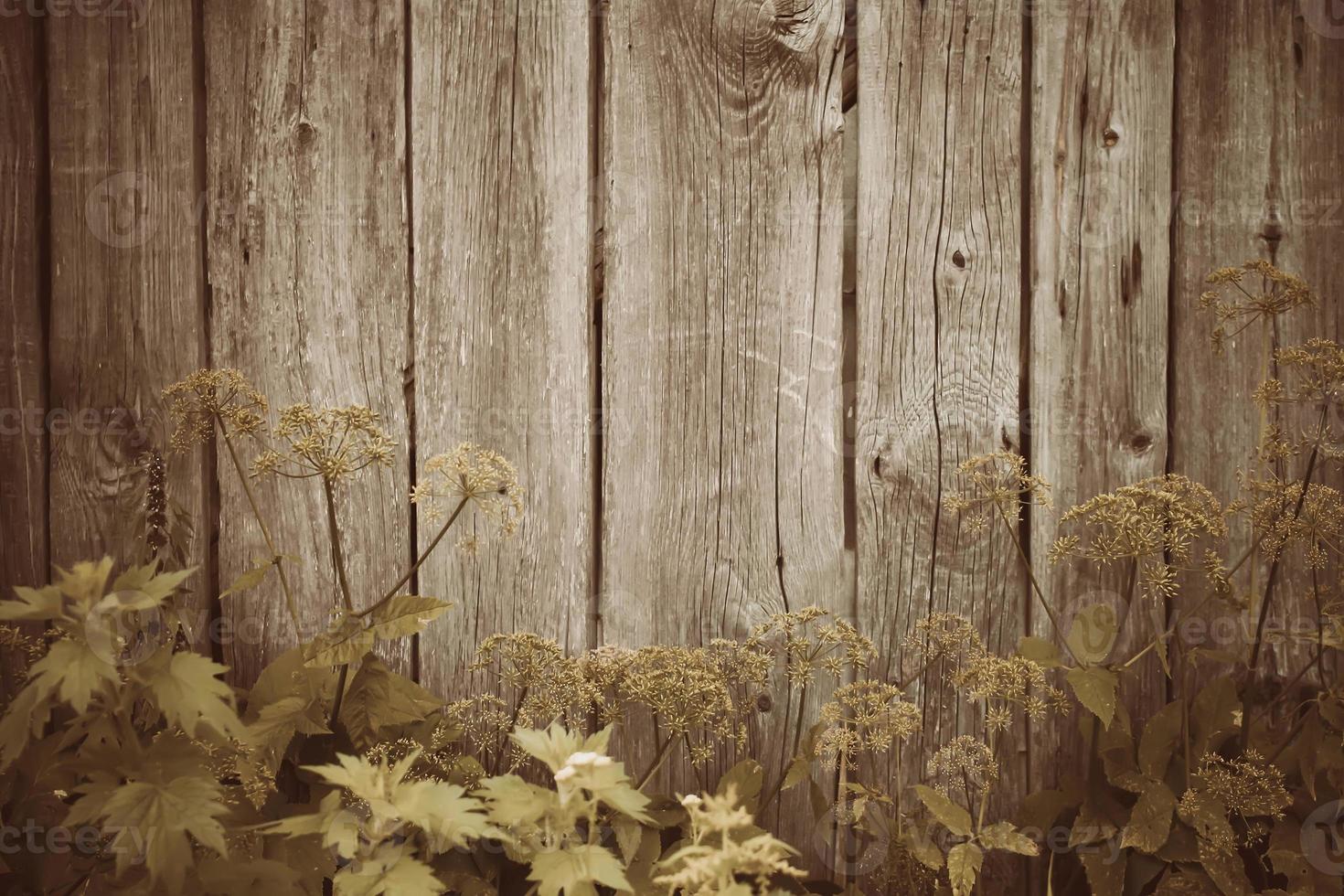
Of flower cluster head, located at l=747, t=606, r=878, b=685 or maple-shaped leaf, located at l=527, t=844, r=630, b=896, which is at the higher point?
flower cluster head, located at l=747, t=606, r=878, b=685

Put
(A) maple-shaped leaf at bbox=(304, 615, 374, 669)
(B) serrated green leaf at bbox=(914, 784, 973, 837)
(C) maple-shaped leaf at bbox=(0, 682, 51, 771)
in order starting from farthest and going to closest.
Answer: (B) serrated green leaf at bbox=(914, 784, 973, 837) → (A) maple-shaped leaf at bbox=(304, 615, 374, 669) → (C) maple-shaped leaf at bbox=(0, 682, 51, 771)

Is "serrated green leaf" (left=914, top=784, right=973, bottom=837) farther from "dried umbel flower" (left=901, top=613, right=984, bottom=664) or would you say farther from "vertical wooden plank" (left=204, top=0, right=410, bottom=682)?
"vertical wooden plank" (left=204, top=0, right=410, bottom=682)

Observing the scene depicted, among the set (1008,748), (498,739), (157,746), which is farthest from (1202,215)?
(157,746)

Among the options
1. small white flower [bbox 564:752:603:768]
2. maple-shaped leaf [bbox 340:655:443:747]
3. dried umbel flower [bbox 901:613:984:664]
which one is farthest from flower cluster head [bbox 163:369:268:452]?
dried umbel flower [bbox 901:613:984:664]

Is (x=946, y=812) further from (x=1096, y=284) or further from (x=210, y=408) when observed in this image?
(x=210, y=408)

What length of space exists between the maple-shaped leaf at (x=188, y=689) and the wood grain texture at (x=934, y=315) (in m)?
1.45

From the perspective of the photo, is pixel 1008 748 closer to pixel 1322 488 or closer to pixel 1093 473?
pixel 1093 473

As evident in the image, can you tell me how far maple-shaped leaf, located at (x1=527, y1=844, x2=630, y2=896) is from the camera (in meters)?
1.22

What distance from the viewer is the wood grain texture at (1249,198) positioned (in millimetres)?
2059

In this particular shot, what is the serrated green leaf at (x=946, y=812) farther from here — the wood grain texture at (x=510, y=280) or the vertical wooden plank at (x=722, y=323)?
the wood grain texture at (x=510, y=280)

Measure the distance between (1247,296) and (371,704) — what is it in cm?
220

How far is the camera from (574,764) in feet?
4.02

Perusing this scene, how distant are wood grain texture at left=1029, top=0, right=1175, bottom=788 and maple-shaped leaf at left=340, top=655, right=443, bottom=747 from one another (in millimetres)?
1560

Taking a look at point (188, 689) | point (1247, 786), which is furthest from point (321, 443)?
point (1247, 786)
